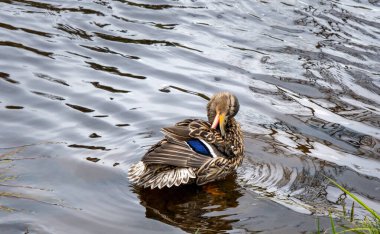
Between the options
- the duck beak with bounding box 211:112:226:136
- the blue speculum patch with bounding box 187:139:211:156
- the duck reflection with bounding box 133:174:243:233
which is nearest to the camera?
the duck reflection with bounding box 133:174:243:233

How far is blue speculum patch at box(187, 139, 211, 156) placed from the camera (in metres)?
7.53

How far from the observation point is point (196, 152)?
7.60 metres

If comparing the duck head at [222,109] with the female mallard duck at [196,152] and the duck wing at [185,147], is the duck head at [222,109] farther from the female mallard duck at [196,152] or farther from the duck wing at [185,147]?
the duck wing at [185,147]

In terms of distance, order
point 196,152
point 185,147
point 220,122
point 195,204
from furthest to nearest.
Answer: point 220,122, point 196,152, point 185,147, point 195,204

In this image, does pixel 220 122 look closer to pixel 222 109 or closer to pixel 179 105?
pixel 222 109

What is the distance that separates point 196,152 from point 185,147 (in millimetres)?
181

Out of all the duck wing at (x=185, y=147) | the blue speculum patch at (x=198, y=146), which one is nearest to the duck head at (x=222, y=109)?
the duck wing at (x=185, y=147)

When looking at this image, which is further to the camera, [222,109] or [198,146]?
[222,109]

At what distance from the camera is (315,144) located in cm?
857

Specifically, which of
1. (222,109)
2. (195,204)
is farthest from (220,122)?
(195,204)

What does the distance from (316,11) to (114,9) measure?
3531 mm

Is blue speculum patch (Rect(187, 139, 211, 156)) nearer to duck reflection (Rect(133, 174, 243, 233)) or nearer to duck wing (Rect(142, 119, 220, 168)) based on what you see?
duck wing (Rect(142, 119, 220, 168))

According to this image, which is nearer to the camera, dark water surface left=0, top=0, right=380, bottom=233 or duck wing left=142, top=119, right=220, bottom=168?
dark water surface left=0, top=0, right=380, bottom=233

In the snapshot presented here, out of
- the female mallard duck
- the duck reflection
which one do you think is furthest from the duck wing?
the duck reflection
